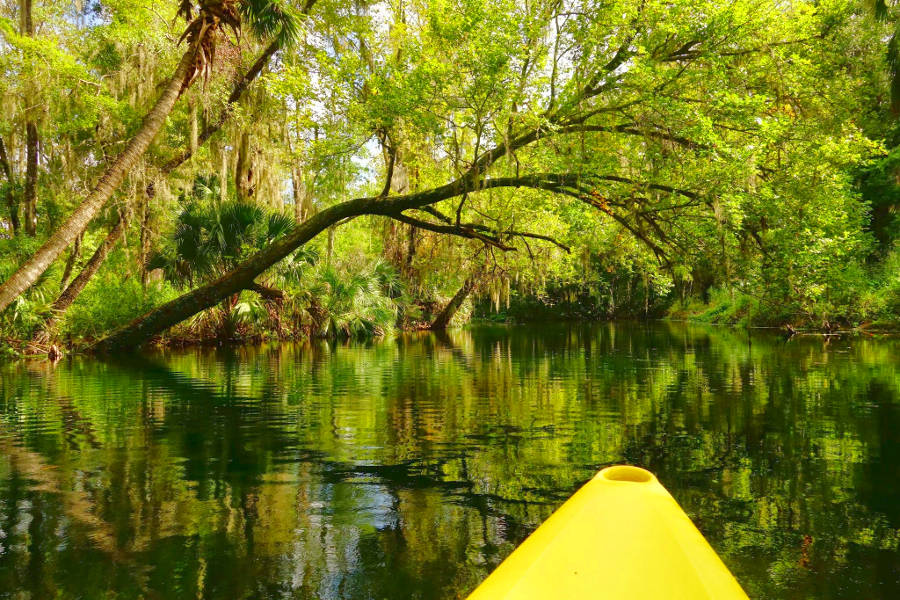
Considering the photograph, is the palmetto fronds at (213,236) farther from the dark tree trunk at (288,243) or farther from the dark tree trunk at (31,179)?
the dark tree trunk at (31,179)

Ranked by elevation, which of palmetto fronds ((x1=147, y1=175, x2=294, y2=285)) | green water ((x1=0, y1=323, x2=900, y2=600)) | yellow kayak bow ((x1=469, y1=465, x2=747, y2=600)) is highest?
palmetto fronds ((x1=147, y1=175, x2=294, y2=285))

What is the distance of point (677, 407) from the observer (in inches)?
329

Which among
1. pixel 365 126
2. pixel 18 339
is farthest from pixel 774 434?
pixel 18 339

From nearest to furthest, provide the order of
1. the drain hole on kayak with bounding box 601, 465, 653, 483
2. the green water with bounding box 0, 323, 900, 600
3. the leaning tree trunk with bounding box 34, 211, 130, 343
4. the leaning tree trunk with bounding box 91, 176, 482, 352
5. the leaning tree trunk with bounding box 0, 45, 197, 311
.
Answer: the drain hole on kayak with bounding box 601, 465, 653, 483 < the green water with bounding box 0, 323, 900, 600 < the leaning tree trunk with bounding box 0, 45, 197, 311 < the leaning tree trunk with bounding box 91, 176, 482, 352 < the leaning tree trunk with bounding box 34, 211, 130, 343

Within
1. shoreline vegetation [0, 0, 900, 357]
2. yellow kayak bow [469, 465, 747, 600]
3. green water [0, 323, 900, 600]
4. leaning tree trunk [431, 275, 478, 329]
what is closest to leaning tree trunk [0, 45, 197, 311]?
shoreline vegetation [0, 0, 900, 357]

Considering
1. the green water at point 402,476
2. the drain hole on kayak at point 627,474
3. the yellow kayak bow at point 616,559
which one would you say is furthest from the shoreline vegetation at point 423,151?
the yellow kayak bow at point 616,559

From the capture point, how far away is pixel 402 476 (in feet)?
17.0

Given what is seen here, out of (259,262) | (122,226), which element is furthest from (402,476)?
(122,226)

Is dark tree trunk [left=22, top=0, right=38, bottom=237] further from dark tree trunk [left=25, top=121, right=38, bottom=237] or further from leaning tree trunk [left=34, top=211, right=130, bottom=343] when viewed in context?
leaning tree trunk [left=34, top=211, right=130, bottom=343]

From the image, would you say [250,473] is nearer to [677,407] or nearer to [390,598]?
[390,598]

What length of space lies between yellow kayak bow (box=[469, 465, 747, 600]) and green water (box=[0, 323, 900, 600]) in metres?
1.02

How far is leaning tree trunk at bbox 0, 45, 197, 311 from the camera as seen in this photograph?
1095cm

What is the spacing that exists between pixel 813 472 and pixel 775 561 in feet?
7.05

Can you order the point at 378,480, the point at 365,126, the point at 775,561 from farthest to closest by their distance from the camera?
the point at 365,126
the point at 378,480
the point at 775,561
